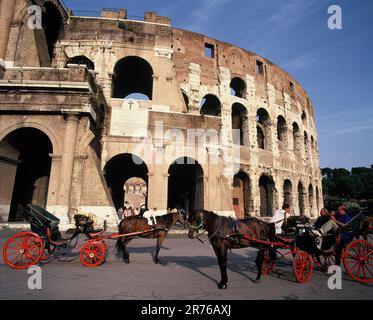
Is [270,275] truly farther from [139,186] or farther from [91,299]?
[139,186]

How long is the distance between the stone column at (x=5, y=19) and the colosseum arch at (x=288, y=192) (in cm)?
2149

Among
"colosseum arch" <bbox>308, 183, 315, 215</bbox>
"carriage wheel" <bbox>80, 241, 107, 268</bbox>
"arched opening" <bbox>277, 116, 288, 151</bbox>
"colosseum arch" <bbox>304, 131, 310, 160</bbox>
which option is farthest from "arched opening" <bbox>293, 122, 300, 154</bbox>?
"carriage wheel" <bbox>80, 241, 107, 268</bbox>

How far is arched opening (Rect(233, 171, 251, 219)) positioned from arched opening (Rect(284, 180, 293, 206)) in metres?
4.97

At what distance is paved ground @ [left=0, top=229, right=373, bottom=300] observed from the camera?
3445 mm

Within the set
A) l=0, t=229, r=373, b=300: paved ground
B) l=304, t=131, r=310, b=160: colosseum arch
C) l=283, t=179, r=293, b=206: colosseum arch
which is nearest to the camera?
l=0, t=229, r=373, b=300: paved ground

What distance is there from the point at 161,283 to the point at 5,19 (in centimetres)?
1477

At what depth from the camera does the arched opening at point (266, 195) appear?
19.5m

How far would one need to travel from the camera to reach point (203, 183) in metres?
14.4

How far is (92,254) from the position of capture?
205 inches

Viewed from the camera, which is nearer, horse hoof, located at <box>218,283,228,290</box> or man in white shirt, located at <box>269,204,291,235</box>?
horse hoof, located at <box>218,283,228,290</box>

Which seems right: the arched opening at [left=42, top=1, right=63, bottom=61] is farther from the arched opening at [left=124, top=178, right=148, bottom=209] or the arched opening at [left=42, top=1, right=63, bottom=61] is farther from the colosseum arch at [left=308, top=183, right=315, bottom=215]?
the arched opening at [left=124, top=178, right=148, bottom=209]

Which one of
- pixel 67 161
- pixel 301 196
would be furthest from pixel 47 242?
pixel 301 196

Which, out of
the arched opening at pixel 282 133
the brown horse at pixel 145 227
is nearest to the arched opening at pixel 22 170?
the brown horse at pixel 145 227
